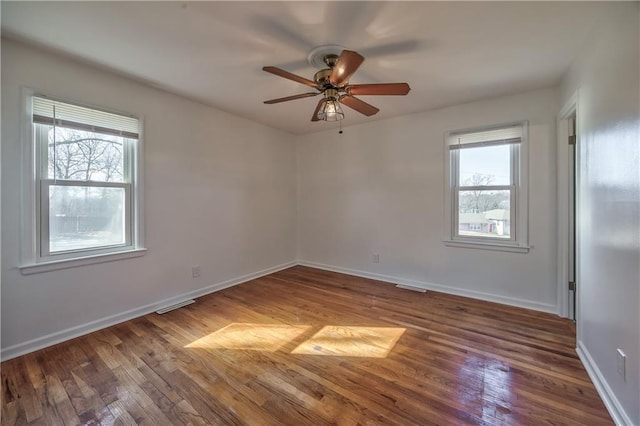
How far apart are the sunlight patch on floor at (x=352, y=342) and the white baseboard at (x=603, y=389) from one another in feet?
4.23

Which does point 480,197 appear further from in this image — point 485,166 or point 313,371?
point 313,371

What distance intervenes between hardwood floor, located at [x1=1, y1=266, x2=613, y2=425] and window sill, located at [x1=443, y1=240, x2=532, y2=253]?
679mm

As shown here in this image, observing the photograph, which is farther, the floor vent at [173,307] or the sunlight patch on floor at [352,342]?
the floor vent at [173,307]

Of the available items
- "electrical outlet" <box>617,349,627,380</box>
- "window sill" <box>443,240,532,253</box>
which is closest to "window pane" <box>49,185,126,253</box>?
"window sill" <box>443,240,532,253</box>

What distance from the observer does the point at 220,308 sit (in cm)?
304

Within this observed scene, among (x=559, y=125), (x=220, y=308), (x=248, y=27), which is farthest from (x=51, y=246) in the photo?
(x=559, y=125)

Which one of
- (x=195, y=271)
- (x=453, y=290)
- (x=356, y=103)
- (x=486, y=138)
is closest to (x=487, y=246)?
(x=453, y=290)

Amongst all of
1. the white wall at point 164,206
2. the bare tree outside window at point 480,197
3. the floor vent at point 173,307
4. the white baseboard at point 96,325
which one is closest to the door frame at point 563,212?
the bare tree outside window at point 480,197

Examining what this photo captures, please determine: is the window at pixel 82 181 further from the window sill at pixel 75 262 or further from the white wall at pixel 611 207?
the white wall at pixel 611 207

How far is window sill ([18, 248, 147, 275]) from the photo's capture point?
7.07 ft

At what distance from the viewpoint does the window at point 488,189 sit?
3066 millimetres

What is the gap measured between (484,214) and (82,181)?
4.39m

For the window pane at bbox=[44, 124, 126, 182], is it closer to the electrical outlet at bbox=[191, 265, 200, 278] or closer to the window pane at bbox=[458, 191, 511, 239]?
the electrical outlet at bbox=[191, 265, 200, 278]

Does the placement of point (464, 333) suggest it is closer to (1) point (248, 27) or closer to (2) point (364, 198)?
(2) point (364, 198)
